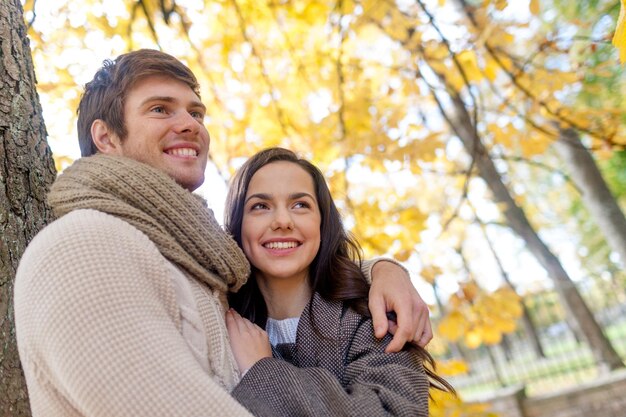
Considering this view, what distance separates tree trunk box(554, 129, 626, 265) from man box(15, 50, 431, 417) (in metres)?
3.48

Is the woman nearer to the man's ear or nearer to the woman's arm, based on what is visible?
the woman's arm

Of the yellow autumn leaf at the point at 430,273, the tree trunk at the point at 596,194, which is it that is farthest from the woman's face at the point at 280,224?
the tree trunk at the point at 596,194

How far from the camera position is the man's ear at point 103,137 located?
1.76 m

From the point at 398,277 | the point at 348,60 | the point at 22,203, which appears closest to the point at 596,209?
the point at 348,60

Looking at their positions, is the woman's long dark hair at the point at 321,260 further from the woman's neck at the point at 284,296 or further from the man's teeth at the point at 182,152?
the man's teeth at the point at 182,152

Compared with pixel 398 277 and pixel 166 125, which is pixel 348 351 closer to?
pixel 398 277

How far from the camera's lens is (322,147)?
407 centimetres

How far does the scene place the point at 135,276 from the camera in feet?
3.98

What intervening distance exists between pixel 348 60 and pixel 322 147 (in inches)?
40.6

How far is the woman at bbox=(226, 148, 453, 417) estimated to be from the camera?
4.62 feet

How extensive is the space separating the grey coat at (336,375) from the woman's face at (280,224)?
21 centimetres

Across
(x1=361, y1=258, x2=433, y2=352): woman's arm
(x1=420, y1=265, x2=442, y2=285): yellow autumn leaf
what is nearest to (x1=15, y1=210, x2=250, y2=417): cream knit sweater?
(x1=361, y1=258, x2=433, y2=352): woman's arm

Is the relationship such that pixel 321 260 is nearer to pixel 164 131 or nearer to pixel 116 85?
pixel 164 131

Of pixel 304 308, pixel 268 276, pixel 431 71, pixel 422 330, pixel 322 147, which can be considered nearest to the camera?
pixel 422 330
